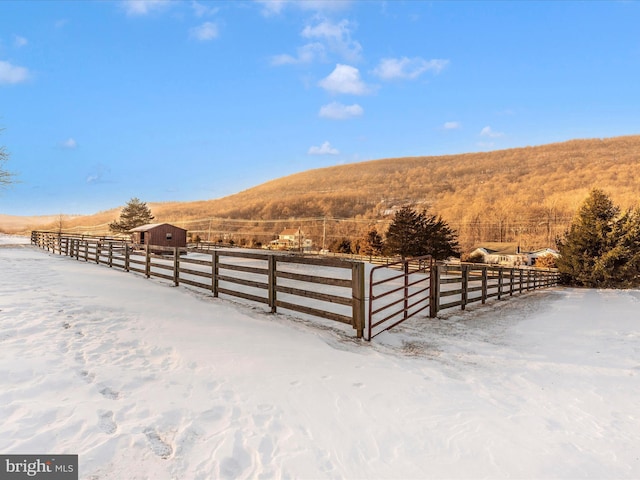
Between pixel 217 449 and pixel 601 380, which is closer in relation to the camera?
pixel 217 449

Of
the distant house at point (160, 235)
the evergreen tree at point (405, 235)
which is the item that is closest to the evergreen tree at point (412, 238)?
the evergreen tree at point (405, 235)

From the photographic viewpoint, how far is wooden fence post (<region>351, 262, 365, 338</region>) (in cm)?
536

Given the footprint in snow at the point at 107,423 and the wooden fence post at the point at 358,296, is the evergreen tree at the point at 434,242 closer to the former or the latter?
the wooden fence post at the point at 358,296

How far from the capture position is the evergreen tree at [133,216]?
5522 cm

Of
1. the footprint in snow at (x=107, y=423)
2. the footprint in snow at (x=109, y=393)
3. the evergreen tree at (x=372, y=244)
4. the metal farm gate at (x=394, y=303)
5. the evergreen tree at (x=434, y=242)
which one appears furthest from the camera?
the evergreen tree at (x=372, y=244)

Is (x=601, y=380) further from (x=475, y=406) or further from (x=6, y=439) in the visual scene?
(x=6, y=439)

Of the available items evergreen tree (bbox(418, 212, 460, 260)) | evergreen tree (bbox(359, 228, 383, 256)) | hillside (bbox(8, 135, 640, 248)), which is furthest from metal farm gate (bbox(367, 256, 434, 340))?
hillside (bbox(8, 135, 640, 248))

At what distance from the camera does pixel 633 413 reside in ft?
10.9

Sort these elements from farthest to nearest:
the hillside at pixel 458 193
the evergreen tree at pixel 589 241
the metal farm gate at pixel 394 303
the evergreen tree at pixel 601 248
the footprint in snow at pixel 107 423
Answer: the hillside at pixel 458 193
the evergreen tree at pixel 589 241
the evergreen tree at pixel 601 248
the metal farm gate at pixel 394 303
the footprint in snow at pixel 107 423

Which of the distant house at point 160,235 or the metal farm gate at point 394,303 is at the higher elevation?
the distant house at point 160,235

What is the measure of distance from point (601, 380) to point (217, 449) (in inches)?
174

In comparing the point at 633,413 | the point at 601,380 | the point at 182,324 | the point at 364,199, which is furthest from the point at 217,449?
the point at 364,199

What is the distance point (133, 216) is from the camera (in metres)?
55.8

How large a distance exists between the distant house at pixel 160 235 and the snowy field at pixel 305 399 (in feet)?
82.5
